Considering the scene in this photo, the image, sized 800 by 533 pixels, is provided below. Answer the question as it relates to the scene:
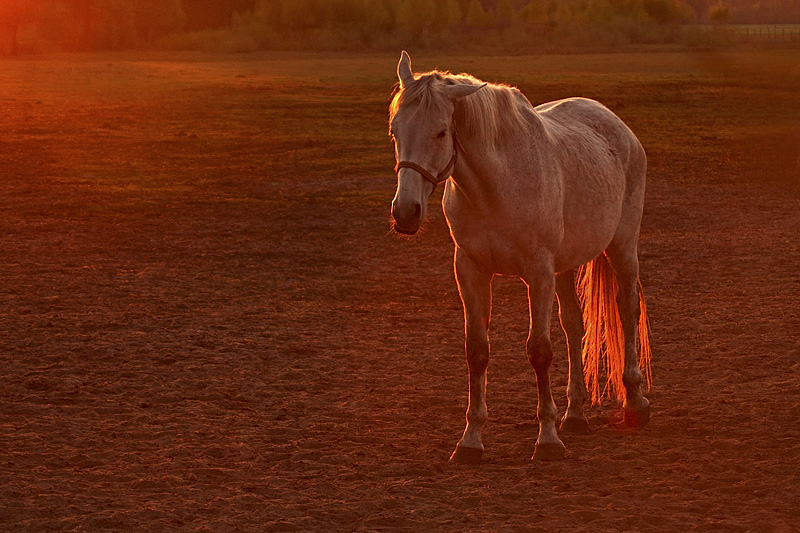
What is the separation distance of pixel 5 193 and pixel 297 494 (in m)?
12.0

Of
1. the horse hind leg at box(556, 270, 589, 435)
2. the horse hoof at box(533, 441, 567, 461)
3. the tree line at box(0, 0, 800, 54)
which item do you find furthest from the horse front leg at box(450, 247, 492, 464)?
the tree line at box(0, 0, 800, 54)

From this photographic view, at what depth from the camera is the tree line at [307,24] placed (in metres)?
73.3

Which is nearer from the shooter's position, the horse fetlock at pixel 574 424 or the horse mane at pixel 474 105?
the horse mane at pixel 474 105

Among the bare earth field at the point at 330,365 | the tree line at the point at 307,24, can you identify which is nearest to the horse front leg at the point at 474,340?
the bare earth field at the point at 330,365

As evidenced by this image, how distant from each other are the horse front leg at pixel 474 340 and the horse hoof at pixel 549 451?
328 millimetres

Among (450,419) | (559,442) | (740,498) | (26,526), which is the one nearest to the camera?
(26,526)

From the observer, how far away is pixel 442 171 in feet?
16.2

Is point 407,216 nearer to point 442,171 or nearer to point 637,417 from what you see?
point 442,171

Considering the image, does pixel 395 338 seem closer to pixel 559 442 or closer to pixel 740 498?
pixel 559 442

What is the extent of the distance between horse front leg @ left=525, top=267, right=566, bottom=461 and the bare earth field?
0.58 feet

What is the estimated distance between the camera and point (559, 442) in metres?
5.75

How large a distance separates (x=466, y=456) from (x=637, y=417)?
4.43 feet

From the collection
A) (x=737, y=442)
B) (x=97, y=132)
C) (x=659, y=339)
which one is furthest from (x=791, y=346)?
(x=97, y=132)

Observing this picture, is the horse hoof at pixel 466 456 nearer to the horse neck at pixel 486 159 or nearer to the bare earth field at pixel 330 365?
the bare earth field at pixel 330 365
